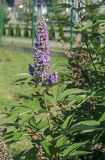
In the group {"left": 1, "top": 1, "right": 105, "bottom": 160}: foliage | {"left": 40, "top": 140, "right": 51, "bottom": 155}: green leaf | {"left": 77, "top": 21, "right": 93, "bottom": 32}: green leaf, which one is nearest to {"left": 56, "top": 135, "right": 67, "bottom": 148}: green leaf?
{"left": 1, "top": 1, "right": 105, "bottom": 160}: foliage

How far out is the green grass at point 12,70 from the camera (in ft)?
28.5

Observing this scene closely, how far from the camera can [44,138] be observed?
8.50ft

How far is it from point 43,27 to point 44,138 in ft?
2.13

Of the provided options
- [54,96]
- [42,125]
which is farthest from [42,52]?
[42,125]

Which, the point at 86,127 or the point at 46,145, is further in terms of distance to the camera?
the point at 46,145

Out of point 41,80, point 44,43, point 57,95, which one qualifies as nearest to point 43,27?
point 44,43

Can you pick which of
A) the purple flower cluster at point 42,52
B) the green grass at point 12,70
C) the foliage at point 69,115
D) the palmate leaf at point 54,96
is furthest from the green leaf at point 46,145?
the green grass at point 12,70

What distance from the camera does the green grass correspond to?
8680 mm

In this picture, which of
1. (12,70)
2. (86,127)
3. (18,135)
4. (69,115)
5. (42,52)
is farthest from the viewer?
(12,70)

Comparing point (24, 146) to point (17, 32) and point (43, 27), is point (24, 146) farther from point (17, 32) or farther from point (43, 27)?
point (17, 32)

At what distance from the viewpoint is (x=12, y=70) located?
12797 millimetres

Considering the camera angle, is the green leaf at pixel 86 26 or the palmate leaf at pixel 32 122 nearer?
the palmate leaf at pixel 32 122

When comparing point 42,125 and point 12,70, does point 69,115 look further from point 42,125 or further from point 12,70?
point 12,70

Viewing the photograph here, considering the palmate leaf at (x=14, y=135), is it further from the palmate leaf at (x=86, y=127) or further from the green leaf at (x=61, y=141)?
the palmate leaf at (x=86, y=127)
